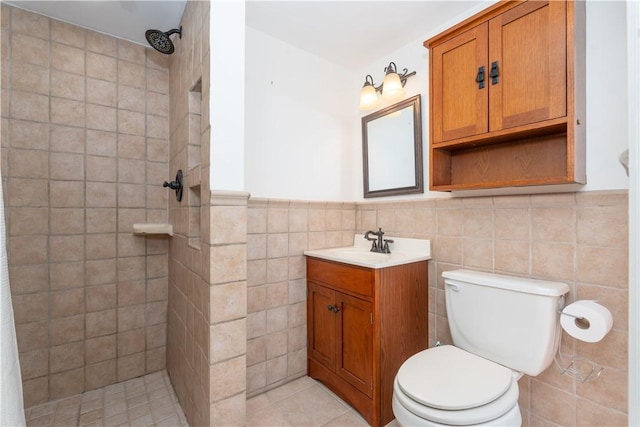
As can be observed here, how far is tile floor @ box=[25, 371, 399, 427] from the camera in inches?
57.9

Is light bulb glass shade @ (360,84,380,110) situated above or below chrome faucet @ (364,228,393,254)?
above

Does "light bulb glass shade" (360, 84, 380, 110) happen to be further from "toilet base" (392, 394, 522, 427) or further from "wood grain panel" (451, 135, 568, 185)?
"toilet base" (392, 394, 522, 427)

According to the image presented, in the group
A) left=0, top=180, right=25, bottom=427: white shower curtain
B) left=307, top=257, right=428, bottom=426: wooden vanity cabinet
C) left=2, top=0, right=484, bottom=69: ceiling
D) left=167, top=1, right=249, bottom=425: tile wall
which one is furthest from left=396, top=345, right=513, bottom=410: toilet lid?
left=2, top=0, right=484, bottom=69: ceiling

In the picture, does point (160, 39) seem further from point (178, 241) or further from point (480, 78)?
point (480, 78)

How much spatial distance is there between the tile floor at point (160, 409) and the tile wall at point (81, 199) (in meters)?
0.12

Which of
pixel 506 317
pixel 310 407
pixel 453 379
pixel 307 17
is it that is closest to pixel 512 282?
pixel 506 317

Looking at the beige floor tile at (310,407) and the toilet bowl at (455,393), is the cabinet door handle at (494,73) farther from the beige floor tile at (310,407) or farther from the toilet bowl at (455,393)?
the beige floor tile at (310,407)

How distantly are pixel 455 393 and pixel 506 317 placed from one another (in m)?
0.45

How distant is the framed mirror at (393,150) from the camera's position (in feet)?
6.00

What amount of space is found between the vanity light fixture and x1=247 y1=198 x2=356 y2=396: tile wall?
2.64 ft

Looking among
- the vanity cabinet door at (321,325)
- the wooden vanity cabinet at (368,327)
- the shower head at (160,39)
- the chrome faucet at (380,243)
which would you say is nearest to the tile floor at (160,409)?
the wooden vanity cabinet at (368,327)

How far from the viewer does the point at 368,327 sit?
1468mm

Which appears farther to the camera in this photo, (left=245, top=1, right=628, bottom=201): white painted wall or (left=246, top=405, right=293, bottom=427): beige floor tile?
(left=246, top=405, right=293, bottom=427): beige floor tile

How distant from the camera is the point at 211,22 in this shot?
1.15 m
